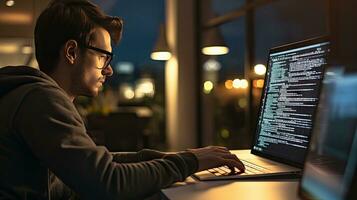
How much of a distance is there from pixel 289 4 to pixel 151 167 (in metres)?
2.95

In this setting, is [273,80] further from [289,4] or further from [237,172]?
[289,4]

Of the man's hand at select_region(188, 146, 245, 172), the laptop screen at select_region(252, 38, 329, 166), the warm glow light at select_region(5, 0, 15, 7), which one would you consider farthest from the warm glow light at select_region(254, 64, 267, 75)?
the man's hand at select_region(188, 146, 245, 172)

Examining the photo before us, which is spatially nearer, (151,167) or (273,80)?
(151,167)

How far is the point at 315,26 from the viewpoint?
11.2 feet

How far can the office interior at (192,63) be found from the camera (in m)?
4.09

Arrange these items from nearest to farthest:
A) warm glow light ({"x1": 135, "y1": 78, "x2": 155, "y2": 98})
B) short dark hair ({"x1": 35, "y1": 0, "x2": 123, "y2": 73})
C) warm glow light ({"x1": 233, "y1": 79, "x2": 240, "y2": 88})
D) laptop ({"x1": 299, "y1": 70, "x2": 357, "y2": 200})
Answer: laptop ({"x1": 299, "y1": 70, "x2": 357, "y2": 200}), short dark hair ({"x1": 35, "y1": 0, "x2": 123, "y2": 73}), warm glow light ({"x1": 233, "y1": 79, "x2": 240, "y2": 88}), warm glow light ({"x1": 135, "y1": 78, "x2": 155, "y2": 98})

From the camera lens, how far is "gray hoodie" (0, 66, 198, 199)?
3.39 feet

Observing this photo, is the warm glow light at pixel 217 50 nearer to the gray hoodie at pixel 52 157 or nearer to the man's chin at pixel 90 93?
the man's chin at pixel 90 93

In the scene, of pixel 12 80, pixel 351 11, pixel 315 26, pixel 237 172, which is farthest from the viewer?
pixel 315 26

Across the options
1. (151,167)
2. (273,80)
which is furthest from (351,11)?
(151,167)

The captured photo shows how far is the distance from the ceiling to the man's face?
3.70m

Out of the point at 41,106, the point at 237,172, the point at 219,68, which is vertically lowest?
the point at 237,172

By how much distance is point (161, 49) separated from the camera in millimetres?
5418

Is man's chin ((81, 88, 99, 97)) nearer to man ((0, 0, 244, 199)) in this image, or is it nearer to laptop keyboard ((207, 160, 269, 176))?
man ((0, 0, 244, 199))
